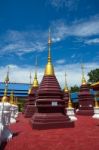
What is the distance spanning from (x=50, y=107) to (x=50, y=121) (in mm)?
1088

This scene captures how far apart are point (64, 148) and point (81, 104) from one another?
23225 millimetres

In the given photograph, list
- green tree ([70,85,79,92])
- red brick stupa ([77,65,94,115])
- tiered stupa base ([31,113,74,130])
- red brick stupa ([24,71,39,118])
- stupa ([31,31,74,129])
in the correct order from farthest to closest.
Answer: green tree ([70,85,79,92])
red brick stupa ([77,65,94,115])
red brick stupa ([24,71,39,118])
stupa ([31,31,74,129])
tiered stupa base ([31,113,74,130])

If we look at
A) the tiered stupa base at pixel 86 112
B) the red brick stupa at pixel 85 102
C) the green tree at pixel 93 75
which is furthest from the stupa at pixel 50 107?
the green tree at pixel 93 75

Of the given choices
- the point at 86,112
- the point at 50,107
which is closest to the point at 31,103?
the point at 86,112

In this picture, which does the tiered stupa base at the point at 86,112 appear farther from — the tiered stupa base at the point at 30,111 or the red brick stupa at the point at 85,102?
the tiered stupa base at the point at 30,111

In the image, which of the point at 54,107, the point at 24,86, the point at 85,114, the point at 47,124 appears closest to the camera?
the point at 47,124

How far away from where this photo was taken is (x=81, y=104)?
3039 cm

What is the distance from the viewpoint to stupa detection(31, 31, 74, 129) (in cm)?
1409

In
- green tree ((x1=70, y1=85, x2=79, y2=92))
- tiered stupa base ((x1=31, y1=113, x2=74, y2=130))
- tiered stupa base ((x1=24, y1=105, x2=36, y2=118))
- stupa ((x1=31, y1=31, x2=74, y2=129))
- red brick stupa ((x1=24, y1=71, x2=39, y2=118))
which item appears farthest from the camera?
green tree ((x1=70, y1=85, x2=79, y2=92))

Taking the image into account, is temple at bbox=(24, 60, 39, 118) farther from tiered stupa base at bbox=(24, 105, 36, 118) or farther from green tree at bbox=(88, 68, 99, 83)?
green tree at bbox=(88, 68, 99, 83)

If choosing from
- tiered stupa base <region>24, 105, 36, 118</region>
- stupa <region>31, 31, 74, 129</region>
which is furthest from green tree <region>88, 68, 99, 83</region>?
stupa <region>31, 31, 74, 129</region>

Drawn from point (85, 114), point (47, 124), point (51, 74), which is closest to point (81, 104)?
point (85, 114)

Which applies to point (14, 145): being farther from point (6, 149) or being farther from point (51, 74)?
point (51, 74)

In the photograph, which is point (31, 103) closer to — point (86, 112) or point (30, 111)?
point (30, 111)
